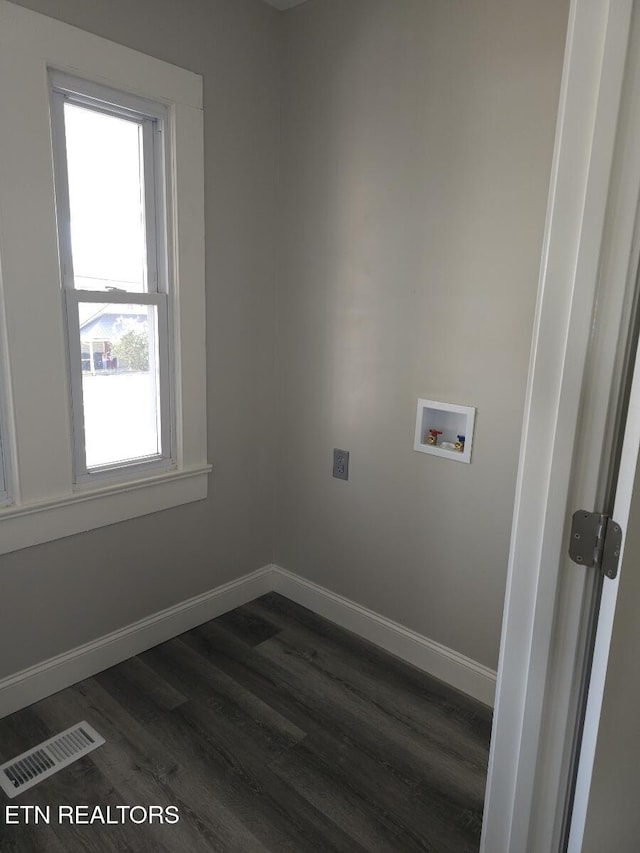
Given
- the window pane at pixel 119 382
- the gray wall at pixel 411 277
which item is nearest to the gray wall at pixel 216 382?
the gray wall at pixel 411 277

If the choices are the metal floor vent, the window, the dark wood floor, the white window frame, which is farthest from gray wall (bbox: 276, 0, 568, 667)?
the metal floor vent

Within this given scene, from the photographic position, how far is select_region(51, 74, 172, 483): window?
192 cm

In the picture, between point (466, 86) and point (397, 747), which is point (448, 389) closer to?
point (466, 86)

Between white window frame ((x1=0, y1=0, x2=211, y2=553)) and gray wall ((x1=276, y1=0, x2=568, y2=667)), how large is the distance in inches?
19.3

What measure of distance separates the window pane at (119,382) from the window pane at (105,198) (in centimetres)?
12

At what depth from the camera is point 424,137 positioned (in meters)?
2.02

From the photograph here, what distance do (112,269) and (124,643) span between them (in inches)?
56.8

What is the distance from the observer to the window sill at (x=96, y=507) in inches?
74.9

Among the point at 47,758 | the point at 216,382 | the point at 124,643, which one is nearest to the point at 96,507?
the point at 124,643

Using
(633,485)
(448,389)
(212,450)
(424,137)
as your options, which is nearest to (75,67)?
(424,137)

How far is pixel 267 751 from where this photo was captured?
1.86 metres

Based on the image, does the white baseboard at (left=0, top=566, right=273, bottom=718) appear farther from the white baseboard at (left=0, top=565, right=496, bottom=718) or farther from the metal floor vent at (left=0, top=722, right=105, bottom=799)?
the metal floor vent at (left=0, top=722, right=105, bottom=799)

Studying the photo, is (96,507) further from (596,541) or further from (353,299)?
(596,541)

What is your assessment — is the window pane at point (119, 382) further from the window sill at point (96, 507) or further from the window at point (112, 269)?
the window sill at point (96, 507)
